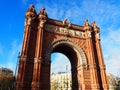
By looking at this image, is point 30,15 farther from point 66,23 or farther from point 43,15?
point 66,23

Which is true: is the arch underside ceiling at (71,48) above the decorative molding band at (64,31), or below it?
below

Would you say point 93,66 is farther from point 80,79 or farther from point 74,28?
point 74,28

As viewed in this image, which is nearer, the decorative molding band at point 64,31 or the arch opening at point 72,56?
the decorative molding band at point 64,31

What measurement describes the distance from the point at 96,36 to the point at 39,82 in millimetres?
12333

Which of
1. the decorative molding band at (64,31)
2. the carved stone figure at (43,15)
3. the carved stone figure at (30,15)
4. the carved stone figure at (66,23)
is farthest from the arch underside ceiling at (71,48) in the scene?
the carved stone figure at (30,15)

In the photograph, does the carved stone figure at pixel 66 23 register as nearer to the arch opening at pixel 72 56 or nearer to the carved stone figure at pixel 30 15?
the arch opening at pixel 72 56

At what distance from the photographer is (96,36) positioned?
2284 centimetres

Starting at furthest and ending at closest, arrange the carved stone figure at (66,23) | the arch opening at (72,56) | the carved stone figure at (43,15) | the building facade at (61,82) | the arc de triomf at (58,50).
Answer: the building facade at (61,82) < the carved stone figure at (66,23) < the arch opening at (72,56) < the carved stone figure at (43,15) < the arc de triomf at (58,50)

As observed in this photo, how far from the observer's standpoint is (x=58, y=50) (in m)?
23.3

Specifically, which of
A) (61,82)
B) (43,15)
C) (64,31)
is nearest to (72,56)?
(64,31)

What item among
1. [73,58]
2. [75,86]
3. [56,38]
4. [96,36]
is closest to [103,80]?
[75,86]

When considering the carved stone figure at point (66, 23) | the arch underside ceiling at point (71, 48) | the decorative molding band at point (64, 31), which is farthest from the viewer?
the carved stone figure at point (66, 23)

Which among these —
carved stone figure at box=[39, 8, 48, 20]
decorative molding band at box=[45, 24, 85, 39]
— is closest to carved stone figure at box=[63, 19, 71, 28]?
decorative molding band at box=[45, 24, 85, 39]

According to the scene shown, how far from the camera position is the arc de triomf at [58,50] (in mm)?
16641
